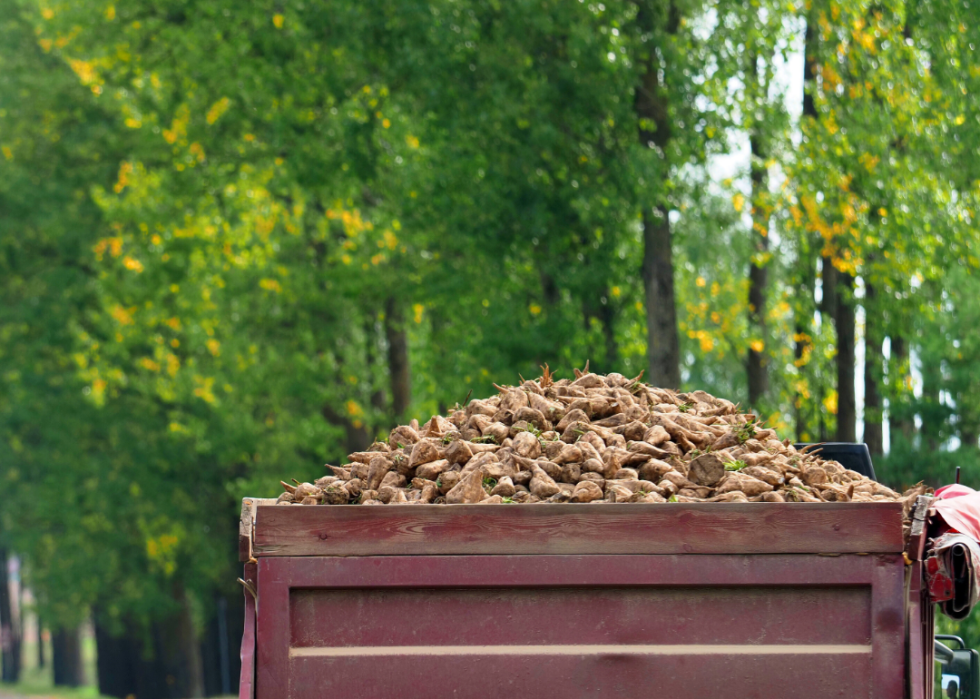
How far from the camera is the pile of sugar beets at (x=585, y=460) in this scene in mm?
4223

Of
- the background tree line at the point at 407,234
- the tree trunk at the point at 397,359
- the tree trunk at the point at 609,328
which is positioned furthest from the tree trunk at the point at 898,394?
the tree trunk at the point at 397,359

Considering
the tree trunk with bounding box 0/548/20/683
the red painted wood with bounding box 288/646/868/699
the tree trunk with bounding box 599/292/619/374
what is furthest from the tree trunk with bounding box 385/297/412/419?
A: the tree trunk with bounding box 0/548/20/683

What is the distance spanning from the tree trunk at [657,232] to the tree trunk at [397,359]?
5.90 metres

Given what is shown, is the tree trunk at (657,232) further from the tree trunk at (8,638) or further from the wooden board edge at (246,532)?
the tree trunk at (8,638)

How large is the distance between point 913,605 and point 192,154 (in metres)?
16.8

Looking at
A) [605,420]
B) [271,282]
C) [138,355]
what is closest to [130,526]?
[138,355]

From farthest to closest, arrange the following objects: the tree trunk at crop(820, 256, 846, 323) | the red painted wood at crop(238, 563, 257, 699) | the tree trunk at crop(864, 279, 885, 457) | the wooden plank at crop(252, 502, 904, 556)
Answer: the tree trunk at crop(820, 256, 846, 323) < the tree trunk at crop(864, 279, 885, 457) < the red painted wood at crop(238, 563, 257, 699) < the wooden plank at crop(252, 502, 904, 556)

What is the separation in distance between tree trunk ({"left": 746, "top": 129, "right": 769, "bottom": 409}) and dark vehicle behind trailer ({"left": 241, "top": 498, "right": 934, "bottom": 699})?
11.4 metres

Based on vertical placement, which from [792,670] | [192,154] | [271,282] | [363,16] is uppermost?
[363,16]

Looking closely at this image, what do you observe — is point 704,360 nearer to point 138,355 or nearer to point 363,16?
point 138,355

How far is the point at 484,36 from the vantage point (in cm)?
1470

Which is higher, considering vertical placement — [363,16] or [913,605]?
[363,16]

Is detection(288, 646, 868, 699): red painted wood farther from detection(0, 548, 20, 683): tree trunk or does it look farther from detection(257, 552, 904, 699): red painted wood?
detection(0, 548, 20, 683): tree trunk

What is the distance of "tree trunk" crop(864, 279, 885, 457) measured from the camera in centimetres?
1334
